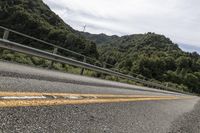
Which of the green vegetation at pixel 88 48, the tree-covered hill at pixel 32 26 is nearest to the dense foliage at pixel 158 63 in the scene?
the green vegetation at pixel 88 48

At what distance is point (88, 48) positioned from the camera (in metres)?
81.2

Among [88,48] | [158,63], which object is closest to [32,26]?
[88,48]

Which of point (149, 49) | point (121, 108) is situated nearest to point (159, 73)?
point (149, 49)

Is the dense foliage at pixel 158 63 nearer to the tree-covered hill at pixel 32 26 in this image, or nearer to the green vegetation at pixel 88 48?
the green vegetation at pixel 88 48

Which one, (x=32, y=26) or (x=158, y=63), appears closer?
(x=32, y=26)

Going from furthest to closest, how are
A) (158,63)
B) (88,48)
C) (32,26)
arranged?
(158,63) < (88,48) < (32,26)

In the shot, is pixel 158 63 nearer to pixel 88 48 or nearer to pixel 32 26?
pixel 88 48

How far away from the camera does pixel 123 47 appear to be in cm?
16438

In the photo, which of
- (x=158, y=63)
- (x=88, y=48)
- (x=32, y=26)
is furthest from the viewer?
(x=158, y=63)

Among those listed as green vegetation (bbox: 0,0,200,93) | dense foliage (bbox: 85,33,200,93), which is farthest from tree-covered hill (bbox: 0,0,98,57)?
dense foliage (bbox: 85,33,200,93)

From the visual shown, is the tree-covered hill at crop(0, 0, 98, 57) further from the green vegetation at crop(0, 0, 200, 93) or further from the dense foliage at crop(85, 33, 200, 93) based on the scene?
the dense foliage at crop(85, 33, 200, 93)

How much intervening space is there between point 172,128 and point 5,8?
61.8m

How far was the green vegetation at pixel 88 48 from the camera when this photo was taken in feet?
116

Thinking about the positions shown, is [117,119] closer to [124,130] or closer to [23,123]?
[124,130]
